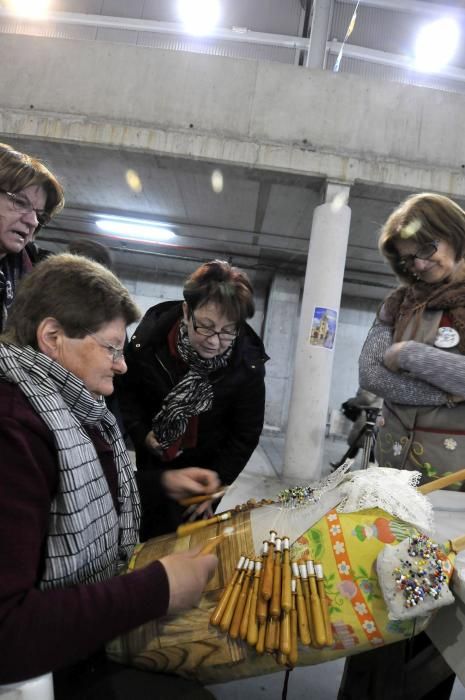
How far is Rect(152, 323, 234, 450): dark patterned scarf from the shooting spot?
5.44ft

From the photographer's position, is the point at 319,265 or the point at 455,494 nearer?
the point at 455,494

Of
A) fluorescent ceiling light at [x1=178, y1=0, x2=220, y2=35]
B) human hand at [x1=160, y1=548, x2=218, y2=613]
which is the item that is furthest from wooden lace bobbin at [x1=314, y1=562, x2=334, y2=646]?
fluorescent ceiling light at [x1=178, y1=0, x2=220, y2=35]

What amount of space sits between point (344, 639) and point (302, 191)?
5313 millimetres

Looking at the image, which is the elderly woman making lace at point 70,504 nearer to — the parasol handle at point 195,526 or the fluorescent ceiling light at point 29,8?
the parasol handle at point 195,526

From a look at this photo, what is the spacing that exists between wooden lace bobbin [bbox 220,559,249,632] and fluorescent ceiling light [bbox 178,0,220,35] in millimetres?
11118

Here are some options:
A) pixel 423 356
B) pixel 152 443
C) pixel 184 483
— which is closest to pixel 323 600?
pixel 184 483

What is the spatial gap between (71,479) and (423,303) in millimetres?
1181

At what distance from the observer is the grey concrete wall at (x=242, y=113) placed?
4.62 m

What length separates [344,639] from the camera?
80 centimetres

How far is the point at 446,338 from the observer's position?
134 centimetres

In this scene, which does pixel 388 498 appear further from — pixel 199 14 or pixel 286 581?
pixel 199 14

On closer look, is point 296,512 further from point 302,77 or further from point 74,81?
point 74,81

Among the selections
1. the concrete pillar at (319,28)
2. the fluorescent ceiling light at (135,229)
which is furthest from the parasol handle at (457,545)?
the concrete pillar at (319,28)

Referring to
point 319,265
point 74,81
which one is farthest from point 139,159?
point 319,265
